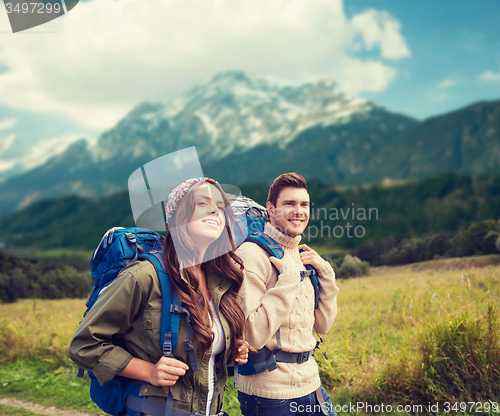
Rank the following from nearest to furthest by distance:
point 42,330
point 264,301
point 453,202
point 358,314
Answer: point 264,301, point 358,314, point 42,330, point 453,202

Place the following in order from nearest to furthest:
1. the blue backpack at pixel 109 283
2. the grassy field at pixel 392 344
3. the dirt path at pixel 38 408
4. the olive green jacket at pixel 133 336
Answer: the olive green jacket at pixel 133 336 → the blue backpack at pixel 109 283 → the grassy field at pixel 392 344 → the dirt path at pixel 38 408

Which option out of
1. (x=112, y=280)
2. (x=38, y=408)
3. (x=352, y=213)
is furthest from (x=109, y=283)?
(x=352, y=213)

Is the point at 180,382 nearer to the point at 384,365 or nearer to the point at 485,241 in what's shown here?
the point at 384,365

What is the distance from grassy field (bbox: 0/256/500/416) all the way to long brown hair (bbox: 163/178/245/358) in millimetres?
Result: 2930

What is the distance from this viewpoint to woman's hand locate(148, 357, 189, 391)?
1.76m

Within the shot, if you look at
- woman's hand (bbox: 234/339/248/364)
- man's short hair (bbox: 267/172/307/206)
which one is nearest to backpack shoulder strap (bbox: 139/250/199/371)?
woman's hand (bbox: 234/339/248/364)

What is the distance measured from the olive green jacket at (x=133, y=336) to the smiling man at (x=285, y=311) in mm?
317

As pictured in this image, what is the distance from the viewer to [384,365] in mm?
4312

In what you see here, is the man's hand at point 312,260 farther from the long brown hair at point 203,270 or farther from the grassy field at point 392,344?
the grassy field at point 392,344

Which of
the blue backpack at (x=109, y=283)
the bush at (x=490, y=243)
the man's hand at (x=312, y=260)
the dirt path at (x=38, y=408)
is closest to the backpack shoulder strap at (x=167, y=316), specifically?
the blue backpack at (x=109, y=283)

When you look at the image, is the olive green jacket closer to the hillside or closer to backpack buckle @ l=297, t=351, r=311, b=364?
backpack buckle @ l=297, t=351, r=311, b=364

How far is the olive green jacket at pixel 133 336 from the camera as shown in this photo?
1.71 meters

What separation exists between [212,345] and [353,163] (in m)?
171

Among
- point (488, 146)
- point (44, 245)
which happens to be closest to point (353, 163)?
point (488, 146)
